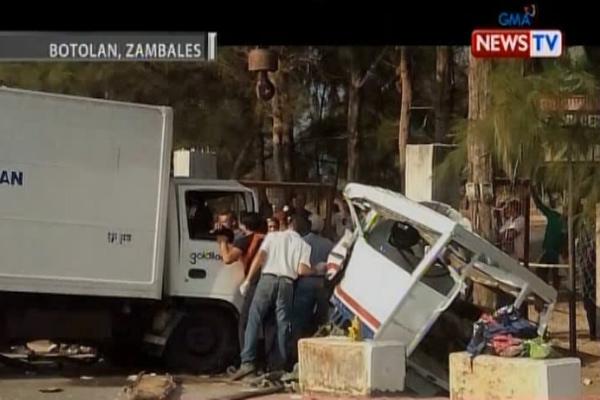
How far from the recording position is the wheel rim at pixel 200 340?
1189 centimetres

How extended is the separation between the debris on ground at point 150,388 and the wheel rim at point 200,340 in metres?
1.19

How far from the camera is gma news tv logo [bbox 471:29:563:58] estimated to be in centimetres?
988

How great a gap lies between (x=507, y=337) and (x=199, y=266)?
3.23 m

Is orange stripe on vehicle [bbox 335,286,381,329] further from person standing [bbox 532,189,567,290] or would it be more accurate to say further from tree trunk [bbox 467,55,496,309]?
person standing [bbox 532,189,567,290]

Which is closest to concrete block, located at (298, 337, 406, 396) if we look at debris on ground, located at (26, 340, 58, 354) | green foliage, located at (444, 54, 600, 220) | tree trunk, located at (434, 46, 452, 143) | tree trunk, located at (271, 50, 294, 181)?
green foliage, located at (444, 54, 600, 220)

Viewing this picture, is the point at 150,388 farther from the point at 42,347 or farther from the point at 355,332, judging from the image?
the point at 42,347

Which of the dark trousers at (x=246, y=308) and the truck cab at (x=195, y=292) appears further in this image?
the truck cab at (x=195, y=292)

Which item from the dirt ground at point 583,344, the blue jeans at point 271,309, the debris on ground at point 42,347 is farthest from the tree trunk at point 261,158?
the blue jeans at point 271,309

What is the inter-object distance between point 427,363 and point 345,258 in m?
1.17

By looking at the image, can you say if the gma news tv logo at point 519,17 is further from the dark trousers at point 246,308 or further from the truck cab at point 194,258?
the truck cab at point 194,258

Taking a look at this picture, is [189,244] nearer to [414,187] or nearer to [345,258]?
[345,258]

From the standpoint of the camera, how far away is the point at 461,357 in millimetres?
9953

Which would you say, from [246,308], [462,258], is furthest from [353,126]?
[462,258]

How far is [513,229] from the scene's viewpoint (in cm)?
1380
